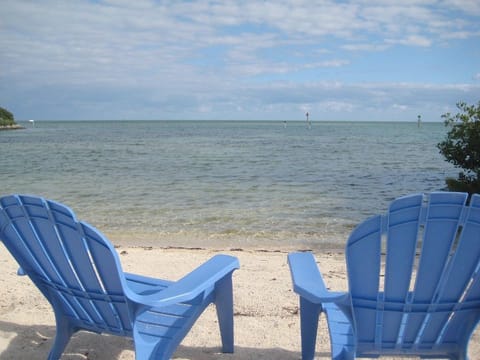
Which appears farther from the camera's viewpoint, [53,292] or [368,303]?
[53,292]

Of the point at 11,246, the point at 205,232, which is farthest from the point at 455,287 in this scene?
the point at 205,232

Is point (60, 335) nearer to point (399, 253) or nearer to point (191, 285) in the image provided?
point (191, 285)

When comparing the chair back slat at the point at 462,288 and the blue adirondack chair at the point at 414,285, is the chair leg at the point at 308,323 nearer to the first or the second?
the blue adirondack chair at the point at 414,285

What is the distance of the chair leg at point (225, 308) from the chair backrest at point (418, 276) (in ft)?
3.16

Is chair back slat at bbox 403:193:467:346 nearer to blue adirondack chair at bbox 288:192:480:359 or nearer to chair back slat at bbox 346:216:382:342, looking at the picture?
blue adirondack chair at bbox 288:192:480:359

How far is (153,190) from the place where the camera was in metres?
13.0

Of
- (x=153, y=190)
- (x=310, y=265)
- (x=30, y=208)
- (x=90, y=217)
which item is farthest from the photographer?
(x=153, y=190)

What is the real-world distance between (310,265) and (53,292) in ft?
5.03

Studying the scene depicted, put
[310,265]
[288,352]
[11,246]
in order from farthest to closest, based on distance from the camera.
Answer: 1. [288,352]
2. [310,265]
3. [11,246]

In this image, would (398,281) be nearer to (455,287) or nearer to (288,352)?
(455,287)

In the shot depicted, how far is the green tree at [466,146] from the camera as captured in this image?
27.1ft

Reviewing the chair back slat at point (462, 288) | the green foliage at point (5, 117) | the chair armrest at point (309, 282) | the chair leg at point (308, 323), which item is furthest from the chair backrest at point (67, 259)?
the green foliage at point (5, 117)

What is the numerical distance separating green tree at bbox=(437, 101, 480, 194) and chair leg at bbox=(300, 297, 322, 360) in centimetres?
645

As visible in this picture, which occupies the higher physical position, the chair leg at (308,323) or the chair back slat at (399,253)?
the chair back slat at (399,253)
